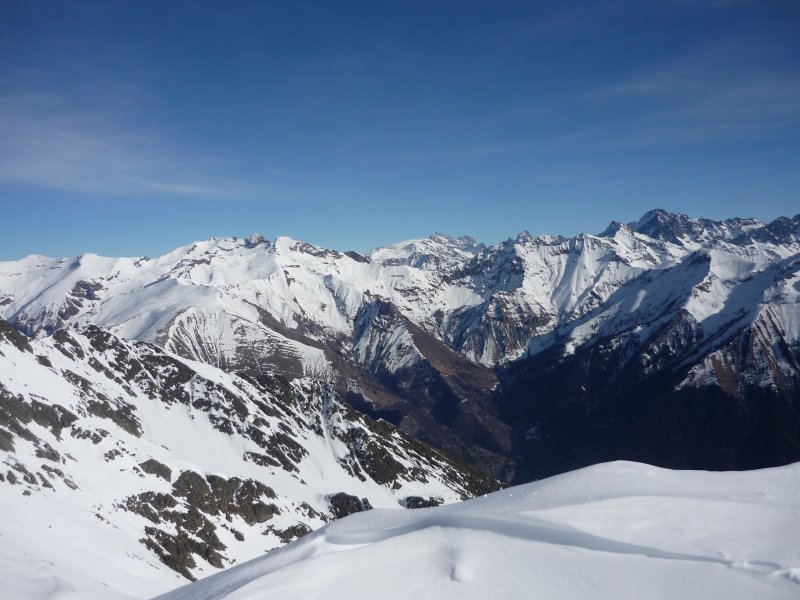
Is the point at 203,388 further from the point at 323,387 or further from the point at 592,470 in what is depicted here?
the point at 592,470

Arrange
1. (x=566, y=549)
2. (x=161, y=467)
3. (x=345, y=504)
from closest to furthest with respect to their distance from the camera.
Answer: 1. (x=566, y=549)
2. (x=161, y=467)
3. (x=345, y=504)

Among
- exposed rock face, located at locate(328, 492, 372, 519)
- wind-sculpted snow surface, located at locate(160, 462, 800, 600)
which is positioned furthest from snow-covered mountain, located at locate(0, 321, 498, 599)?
wind-sculpted snow surface, located at locate(160, 462, 800, 600)

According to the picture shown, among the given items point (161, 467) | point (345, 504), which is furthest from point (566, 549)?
point (345, 504)

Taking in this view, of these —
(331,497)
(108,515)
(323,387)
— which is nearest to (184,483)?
(108,515)

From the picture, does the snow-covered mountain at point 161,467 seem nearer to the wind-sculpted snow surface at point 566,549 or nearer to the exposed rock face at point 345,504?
the exposed rock face at point 345,504

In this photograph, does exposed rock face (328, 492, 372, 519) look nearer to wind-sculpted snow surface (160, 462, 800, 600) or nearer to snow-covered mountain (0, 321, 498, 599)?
snow-covered mountain (0, 321, 498, 599)

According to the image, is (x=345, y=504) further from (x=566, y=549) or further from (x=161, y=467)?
(x=566, y=549)
